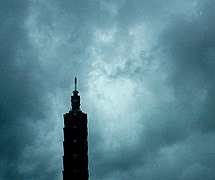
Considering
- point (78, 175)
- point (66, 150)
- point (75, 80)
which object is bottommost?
point (78, 175)

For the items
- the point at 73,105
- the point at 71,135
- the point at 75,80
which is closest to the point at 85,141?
the point at 71,135

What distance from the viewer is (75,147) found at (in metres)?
68.8

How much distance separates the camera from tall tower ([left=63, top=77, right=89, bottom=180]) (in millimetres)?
68125

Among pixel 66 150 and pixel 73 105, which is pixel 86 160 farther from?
pixel 73 105

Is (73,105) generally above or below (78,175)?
above

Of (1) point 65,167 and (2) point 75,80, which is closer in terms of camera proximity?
(1) point 65,167

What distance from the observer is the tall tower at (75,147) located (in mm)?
68125

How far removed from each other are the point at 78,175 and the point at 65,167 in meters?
3.00

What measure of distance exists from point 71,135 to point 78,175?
7.65 metres

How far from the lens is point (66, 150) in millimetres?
69062

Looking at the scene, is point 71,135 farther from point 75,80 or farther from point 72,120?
point 75,80

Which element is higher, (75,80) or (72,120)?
(75,80)

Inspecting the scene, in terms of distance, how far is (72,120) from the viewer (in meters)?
70.6

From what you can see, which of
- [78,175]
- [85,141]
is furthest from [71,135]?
[78,175]
